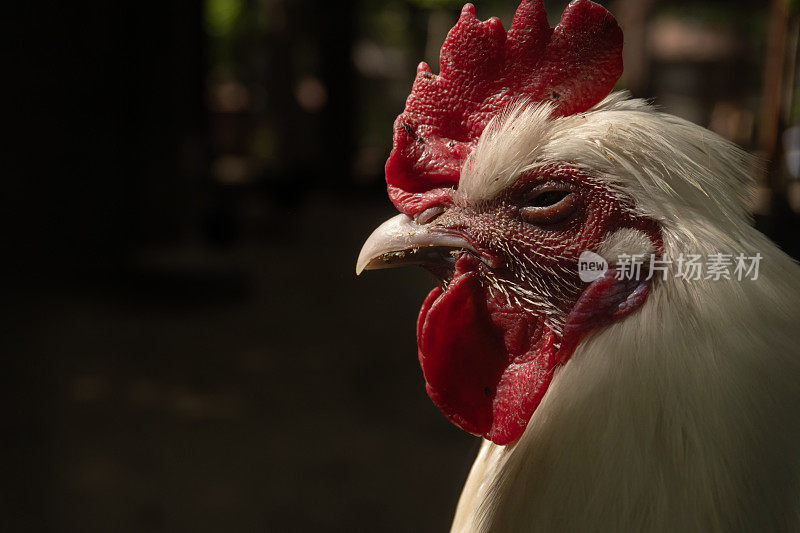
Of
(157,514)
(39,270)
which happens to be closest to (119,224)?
(39,270)

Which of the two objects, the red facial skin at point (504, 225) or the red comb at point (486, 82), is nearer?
the red facial skin at point (504, 225)

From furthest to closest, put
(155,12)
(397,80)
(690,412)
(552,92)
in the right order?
1. (397,80)
2. (155,12)
3. (552,92)
4. (690,412)

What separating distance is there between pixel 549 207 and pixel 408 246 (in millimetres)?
264

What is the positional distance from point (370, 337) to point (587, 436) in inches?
179

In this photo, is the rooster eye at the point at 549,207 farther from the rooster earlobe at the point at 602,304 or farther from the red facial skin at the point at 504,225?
the rooster earlobe at the point at 602,304

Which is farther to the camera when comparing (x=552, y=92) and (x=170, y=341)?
(x=170, y=341)

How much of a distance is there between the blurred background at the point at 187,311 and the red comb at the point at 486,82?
24 cm

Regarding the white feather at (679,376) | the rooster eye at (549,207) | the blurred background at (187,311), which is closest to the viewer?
the white feather at (679,376)

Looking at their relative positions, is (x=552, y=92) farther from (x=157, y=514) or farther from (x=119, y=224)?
(x=119, y=224)

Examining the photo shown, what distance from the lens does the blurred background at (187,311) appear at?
131 inches

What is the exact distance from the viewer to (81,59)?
6211mm

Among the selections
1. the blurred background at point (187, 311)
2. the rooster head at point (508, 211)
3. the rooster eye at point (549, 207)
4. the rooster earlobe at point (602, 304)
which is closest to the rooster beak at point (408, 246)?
the rooster head at point (508, 211)

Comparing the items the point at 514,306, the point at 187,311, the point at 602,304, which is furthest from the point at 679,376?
the point at 187,311

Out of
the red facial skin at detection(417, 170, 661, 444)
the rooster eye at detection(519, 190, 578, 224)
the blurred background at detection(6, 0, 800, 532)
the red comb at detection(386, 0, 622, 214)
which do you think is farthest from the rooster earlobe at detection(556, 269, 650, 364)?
the blurred background at detection(6, 0, 800, 532)
